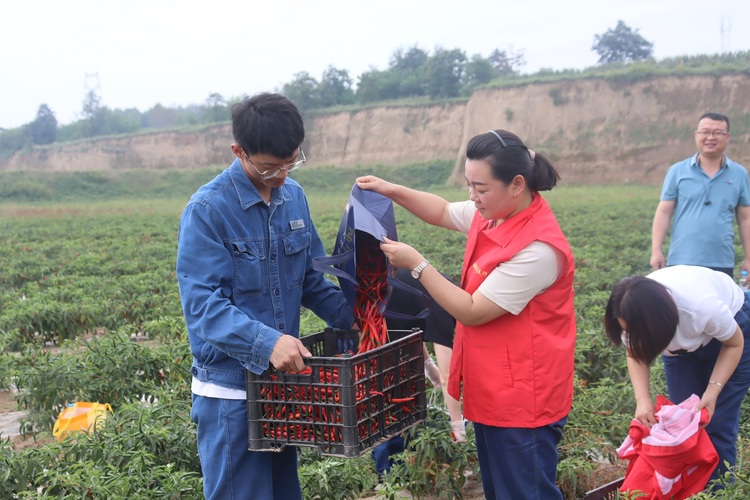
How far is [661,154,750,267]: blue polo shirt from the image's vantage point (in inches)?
244

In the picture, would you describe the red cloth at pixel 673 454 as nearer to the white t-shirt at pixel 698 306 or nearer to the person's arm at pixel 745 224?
the white t-shirt at pixel 698 306

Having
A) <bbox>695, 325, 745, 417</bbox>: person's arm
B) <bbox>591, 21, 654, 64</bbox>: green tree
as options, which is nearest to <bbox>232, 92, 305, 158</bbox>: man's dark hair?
<bbox>695, 325, 745, 417</bbox>: person's arm

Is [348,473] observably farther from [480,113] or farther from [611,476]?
[480,113]

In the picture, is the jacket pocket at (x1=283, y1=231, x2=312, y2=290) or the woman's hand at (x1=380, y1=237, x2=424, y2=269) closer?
the woman's hand at (x1=380, y1=237, x2=424, y2=269)

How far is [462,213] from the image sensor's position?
11.6 ft

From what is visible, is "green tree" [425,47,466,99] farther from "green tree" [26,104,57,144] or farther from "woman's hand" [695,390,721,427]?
"woman's hand" [695,390,721,427]

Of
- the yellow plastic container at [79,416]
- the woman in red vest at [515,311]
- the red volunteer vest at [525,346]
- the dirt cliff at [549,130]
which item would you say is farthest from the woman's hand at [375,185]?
the dirt cliff at [549,130]

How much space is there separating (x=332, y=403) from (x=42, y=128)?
342 ft

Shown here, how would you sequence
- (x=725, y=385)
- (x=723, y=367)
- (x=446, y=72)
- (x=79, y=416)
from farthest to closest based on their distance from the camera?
(x=446, y=72) < (x=79, y=416) < (x=725, y=385) < (x=723, y=367)

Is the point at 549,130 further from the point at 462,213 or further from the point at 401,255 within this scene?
the point at 401,255

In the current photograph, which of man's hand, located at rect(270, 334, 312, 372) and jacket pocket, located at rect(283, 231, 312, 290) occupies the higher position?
jacket pocket, located at rect(283, 231, 312, 290)

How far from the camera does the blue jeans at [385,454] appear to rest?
4762 mm

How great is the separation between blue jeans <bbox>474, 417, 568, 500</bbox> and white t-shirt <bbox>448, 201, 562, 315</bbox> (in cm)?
49

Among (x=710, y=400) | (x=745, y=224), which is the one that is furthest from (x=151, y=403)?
(x=745, y=224)
